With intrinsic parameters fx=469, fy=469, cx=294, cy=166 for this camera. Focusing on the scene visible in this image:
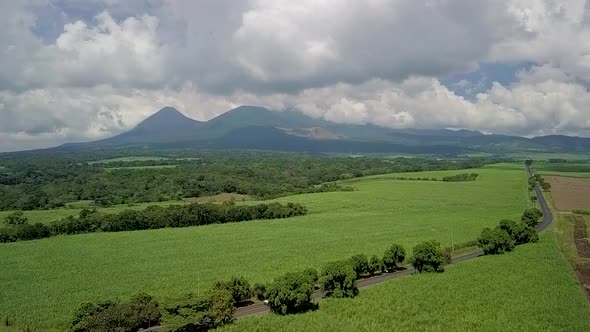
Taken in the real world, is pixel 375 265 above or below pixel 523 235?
below

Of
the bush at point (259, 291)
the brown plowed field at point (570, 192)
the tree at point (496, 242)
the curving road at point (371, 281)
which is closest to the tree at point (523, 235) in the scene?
the tree at point (496, 242)

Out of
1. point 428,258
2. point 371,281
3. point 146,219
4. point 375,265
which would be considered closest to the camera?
point 371,281

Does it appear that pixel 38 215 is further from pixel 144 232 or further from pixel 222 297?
pixel 222 297

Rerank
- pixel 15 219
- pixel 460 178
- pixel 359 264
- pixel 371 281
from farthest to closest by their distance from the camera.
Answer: pixel 460 178 < pixel 15 219 < pixel 359 264 < pixel 371 281

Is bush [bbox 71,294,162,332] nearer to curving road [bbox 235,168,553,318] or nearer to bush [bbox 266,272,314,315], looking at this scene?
curving road [bbox 235,168,553,318]

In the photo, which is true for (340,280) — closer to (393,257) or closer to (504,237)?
(393,257)

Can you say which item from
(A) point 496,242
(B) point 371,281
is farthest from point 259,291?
(A) point 496,242

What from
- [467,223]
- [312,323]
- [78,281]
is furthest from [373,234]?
[78,281]
